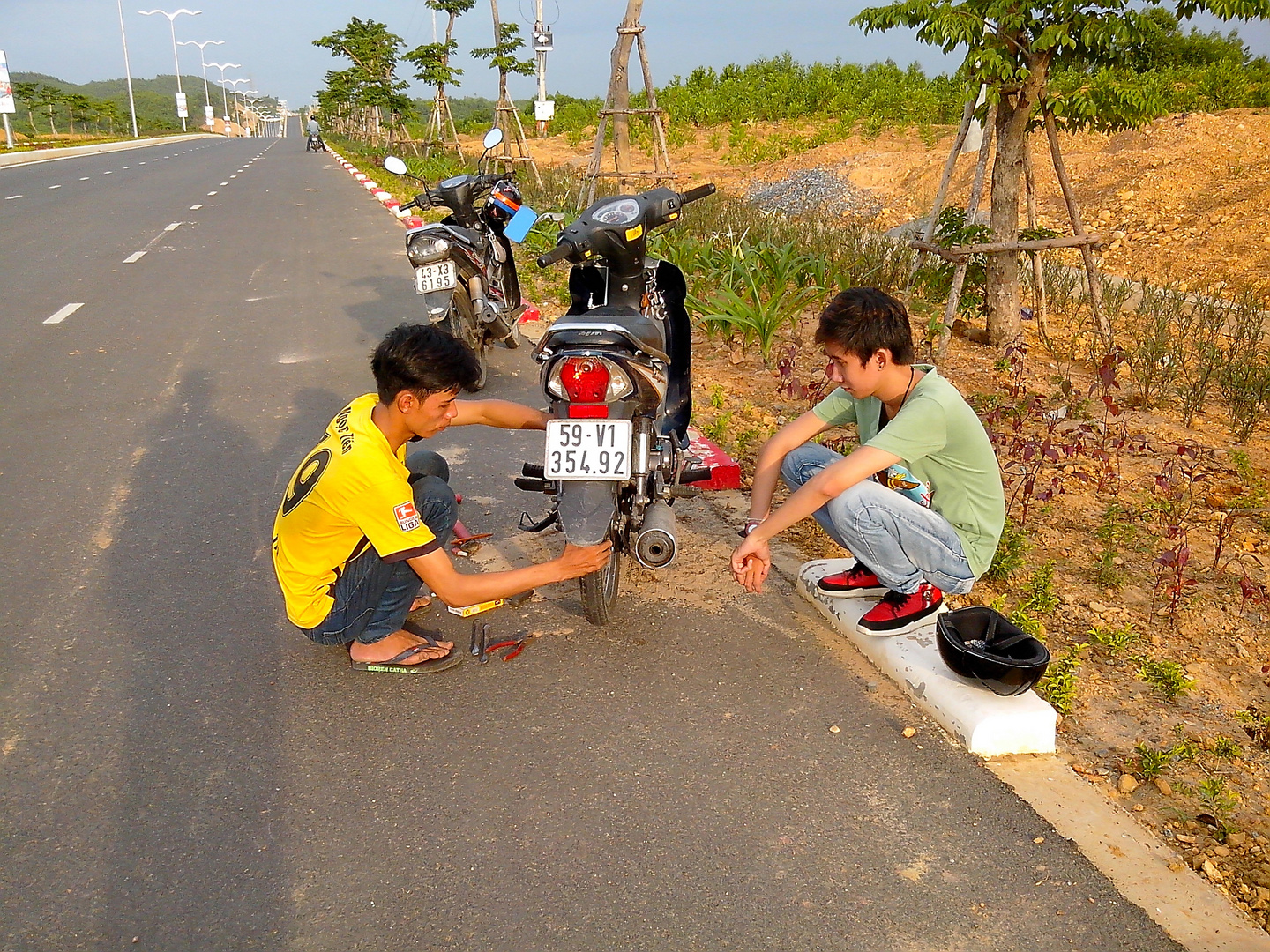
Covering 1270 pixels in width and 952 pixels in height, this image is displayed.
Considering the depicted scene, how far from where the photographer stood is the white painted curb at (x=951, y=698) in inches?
109

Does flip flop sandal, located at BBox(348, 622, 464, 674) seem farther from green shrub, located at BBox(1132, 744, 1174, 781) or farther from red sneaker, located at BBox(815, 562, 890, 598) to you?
green shrub, located at BBox(1132, 744, 1174, 781)

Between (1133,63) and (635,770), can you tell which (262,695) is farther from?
(1133,63)

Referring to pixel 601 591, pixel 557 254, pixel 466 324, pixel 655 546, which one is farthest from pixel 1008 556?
pixel 466 324

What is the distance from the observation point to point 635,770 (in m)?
2.71

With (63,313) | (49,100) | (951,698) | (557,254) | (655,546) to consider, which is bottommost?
(951,698)

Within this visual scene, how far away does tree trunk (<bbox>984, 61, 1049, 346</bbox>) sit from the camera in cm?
661

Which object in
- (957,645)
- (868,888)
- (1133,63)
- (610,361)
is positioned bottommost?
(868,888)

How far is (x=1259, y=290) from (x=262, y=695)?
33.9 feet

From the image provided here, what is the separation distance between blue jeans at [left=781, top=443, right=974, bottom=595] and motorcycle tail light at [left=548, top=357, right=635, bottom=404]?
81 cm

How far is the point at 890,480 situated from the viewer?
11.2 feet

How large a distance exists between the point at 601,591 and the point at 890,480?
114cm

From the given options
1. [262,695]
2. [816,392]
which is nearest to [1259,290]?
[816,392]

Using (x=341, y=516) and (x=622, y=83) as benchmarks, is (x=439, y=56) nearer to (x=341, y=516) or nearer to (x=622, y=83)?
(x=622, y=83)

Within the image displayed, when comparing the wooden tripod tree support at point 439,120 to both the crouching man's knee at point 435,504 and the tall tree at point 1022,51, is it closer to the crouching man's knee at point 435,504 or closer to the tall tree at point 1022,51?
the tall tree at point 1022,51
